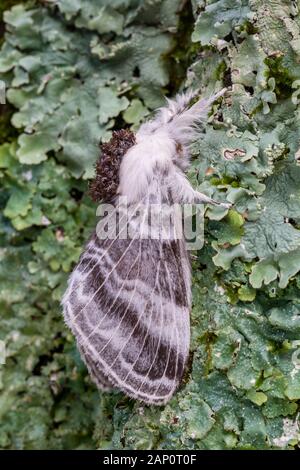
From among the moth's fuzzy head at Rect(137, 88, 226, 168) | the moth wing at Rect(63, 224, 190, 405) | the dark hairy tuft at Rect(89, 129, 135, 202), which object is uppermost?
the moth's fuzzy head at Rect(137, 88, 226, 168)

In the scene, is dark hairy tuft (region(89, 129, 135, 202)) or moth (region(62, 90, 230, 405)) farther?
dark hairy tuft (region(89, 129, 135, 202))

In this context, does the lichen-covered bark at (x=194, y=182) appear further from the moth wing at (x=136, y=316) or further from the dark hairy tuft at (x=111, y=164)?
the dark hairy tuft at (x=111, y=164)

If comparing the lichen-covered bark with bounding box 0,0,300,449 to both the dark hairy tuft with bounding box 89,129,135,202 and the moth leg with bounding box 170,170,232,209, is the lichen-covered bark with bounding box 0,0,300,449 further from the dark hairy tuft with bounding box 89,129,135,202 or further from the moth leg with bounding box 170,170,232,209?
the dark hairy tuft with bounding box 89,129,135,202

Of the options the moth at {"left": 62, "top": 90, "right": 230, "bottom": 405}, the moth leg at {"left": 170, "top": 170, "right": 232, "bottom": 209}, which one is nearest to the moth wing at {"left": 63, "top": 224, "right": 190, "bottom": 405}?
the moth at {"left": 62, "top": 90, "right": 230, "bottom": 405}

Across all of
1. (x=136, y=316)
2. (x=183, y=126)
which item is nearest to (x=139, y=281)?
(x=136, y=316)

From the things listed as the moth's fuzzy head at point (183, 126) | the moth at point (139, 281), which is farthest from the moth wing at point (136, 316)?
the moth's fuzzy head at point (183, 126)

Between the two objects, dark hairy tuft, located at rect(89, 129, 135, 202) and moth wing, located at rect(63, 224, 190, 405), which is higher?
dark hairy tuft, located at rect(89, 129, 135, 202)

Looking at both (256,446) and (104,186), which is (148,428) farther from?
(104,186)
